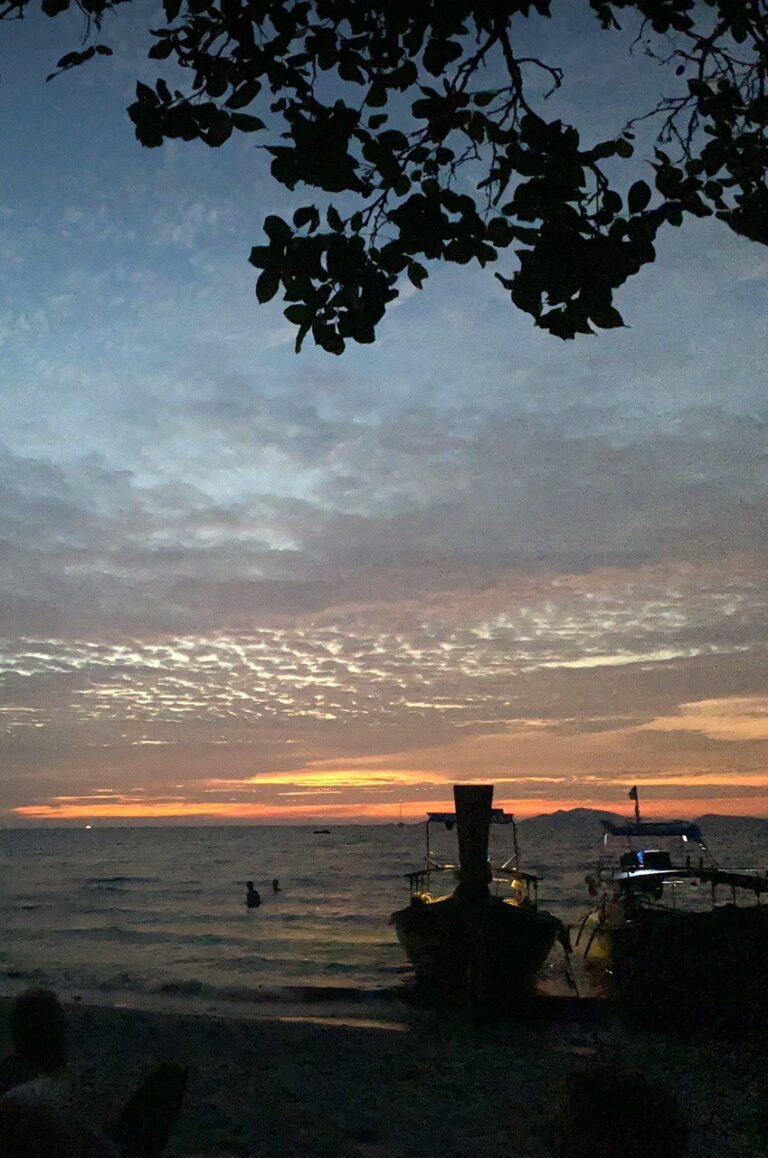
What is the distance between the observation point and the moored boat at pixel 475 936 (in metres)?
21.2

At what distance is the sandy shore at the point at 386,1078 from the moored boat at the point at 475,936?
0.95 metres

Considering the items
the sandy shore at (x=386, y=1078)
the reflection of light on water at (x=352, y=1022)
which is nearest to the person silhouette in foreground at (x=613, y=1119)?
the sandy shore at (x=386, y=1078)

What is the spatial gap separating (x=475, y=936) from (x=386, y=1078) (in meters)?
6.74

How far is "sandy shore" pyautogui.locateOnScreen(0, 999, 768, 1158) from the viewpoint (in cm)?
1153

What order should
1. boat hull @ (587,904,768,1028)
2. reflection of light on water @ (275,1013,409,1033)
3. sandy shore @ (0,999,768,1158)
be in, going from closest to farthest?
1. sandy shore @ (0,999,768,1158)
2. boat hull @ (587,904,768,1028)
3. reflection of light on water @ (275,1013,409,1033)

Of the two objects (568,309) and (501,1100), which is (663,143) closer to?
(568,309)

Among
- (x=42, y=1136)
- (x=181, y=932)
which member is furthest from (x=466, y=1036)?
(x=181, y=932)

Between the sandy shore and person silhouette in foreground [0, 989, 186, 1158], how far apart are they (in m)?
2.10

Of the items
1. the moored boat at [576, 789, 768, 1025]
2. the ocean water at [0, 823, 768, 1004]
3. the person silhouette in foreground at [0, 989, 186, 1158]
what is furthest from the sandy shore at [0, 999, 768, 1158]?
the ocean water at [0, 823, 768, 1004]

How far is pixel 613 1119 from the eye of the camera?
7617mm

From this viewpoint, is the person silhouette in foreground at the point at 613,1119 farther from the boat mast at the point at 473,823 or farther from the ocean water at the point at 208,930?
the ocean water at the point at 208,930

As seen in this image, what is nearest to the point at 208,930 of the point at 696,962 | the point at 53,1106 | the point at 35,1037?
the point at 696,962

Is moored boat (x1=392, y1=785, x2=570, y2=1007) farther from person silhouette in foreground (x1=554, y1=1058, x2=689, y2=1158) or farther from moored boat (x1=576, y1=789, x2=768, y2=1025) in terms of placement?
person silhouette in foreground (x1=554, y1=1058, x2=689, y2=1158)

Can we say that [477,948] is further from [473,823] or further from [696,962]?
[696,962]
